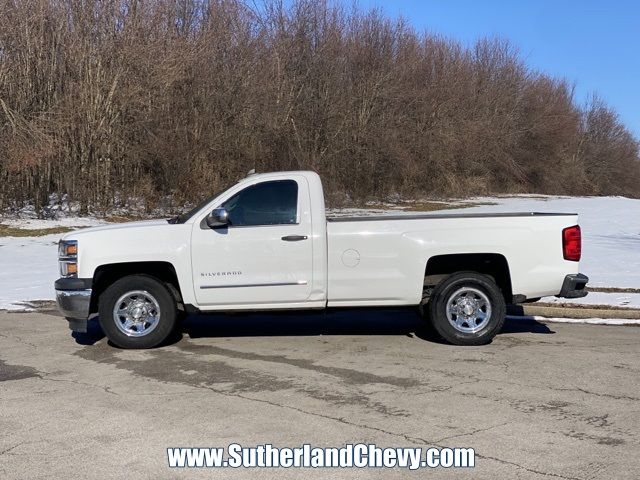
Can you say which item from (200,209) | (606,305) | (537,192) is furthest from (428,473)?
(537,192)

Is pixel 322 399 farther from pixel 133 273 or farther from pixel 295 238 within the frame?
pixel 133 273

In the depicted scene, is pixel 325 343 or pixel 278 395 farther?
pixel 325 343

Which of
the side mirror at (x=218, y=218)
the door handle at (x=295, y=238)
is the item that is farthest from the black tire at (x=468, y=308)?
the side mirror at (x=218, y=218)

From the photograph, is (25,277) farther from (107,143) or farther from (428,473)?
(107,143)

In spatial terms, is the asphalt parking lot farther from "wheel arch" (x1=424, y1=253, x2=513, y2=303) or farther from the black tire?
"wheel arch" (x1=424, y1=253, x2=513, y2=303)

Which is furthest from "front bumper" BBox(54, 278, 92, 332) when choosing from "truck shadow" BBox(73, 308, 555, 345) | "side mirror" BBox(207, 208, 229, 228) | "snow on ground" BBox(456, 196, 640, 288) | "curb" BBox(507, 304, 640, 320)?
"snow on ground" BBox(456, 196, 640, 288)

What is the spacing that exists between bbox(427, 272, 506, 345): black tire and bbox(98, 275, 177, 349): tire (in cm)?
306

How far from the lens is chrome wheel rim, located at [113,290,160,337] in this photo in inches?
312

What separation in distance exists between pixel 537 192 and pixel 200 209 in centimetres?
5374

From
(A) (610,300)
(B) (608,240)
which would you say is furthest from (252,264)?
(B) (608,240)

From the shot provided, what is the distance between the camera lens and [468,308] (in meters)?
8.10

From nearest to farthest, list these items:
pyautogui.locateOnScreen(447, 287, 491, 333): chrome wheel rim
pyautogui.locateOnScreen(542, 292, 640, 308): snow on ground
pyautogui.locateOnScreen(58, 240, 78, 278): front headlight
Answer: pyautogui.locateOnScreen(58, 240, 78, 278): front headlight < pyautogui.locateOnScreen(447, 287, 491, 333): chrome wheel rim < pyautogui.locateOnScreen(542, 292, 640, 308): snow on ground

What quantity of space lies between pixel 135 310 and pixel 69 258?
36.9 inches

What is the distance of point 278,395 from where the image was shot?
6.10 meters
